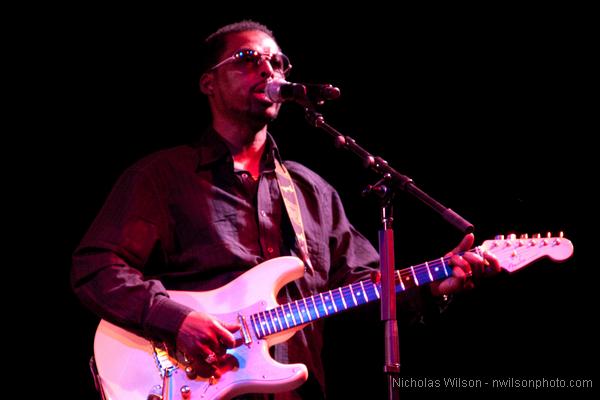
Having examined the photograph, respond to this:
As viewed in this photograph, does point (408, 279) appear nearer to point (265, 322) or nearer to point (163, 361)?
point (265, 322)

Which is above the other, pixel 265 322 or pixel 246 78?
pixel 246 78

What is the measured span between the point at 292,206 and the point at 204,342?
948mm

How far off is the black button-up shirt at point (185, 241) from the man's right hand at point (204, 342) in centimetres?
5

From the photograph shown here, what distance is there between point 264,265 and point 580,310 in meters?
1.94

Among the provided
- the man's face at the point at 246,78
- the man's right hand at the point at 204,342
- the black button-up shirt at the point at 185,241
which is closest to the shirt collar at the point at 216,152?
the black button-up shirt at the point at 185,241

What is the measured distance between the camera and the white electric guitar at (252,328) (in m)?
2.88

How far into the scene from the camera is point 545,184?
13.3 feet

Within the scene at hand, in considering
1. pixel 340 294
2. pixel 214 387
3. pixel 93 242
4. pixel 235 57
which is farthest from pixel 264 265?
pixel 235 57

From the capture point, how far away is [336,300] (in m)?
3.11

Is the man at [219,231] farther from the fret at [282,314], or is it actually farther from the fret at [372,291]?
the fret at [372,291]

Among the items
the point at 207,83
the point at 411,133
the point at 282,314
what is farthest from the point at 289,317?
the point at 411,133

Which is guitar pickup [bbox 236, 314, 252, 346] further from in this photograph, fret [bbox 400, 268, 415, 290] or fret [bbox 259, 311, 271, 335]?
fret [bbox 400, 268, 415, 290]

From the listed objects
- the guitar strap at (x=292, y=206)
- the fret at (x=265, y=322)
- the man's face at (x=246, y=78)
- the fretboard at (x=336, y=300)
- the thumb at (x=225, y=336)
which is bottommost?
the thumb at (x=225, y=336)

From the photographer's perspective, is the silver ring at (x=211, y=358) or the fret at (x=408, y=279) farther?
the fret at (x=408, y=279)
